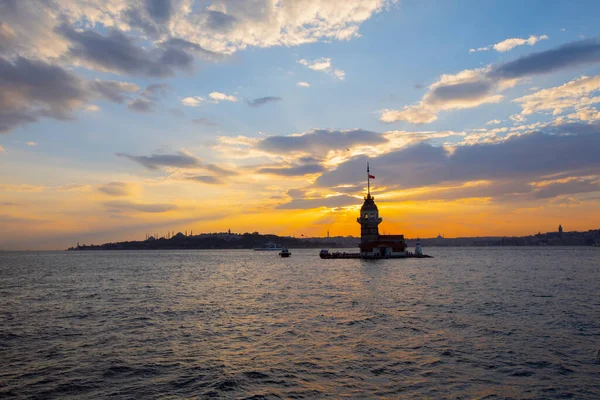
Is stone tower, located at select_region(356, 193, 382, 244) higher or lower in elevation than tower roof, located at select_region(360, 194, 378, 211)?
lower

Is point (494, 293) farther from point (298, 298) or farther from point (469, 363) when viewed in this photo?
point (469, 363)

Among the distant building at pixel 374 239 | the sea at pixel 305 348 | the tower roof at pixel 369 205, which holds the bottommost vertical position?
the sea at pixel 305 348

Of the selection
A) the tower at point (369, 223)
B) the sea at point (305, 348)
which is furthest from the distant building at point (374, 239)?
the sea at point (305, 348)

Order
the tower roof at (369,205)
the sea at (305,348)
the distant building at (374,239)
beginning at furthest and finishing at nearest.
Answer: the tower roof at (369,205) < the distant building at (374,239) < the sea at (305,348)

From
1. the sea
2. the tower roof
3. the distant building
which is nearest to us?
the sea

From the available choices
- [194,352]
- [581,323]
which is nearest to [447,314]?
[581,323]

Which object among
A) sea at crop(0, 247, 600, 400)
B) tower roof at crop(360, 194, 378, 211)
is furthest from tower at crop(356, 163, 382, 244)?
sea at crop(0, 247, 600, 400)

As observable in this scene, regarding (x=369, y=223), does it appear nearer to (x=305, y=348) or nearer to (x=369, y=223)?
(x=369, y=223)

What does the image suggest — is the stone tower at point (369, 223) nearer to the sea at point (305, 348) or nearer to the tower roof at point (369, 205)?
the tower roof at point (369, 205)

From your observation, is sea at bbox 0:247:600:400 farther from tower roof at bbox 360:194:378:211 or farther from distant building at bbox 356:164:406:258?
tower roof at bbox 360:194:378:211

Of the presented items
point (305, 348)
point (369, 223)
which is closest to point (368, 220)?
point (369, 223)

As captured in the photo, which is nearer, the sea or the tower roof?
the sea

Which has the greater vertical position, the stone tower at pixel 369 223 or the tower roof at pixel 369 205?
the tower roof at pixel 369 205

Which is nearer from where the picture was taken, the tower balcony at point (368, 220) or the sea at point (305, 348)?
the sea at point (305, 348)
